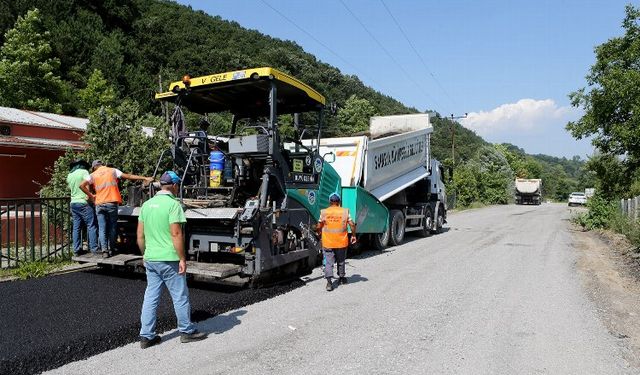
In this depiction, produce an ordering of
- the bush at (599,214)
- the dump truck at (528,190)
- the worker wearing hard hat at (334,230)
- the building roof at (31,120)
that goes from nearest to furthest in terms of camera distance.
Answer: the worker wearing hard hat at (334,230) < the building roof at (31,120) < the bush at (599,214) < the dump truck at (528,190)

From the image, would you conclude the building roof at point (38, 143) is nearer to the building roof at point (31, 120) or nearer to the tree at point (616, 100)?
the building roof at point (31, 120)

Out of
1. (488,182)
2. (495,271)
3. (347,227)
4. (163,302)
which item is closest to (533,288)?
(495,271)

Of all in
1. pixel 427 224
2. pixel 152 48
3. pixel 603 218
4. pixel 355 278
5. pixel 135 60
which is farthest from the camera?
pixel 152 48

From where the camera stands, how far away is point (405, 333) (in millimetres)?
4863

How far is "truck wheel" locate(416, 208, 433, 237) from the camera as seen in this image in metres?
13.4

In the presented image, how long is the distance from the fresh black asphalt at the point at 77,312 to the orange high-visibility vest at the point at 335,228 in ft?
2.51

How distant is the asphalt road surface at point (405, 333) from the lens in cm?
398

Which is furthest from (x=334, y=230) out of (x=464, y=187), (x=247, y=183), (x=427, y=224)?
(x=464, y=187)

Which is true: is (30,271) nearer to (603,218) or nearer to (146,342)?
(146,342)

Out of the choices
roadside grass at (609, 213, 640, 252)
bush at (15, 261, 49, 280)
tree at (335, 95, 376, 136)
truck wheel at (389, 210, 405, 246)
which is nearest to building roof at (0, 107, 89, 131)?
bush at (15, 261, 49, 280)

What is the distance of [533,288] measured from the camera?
700cm

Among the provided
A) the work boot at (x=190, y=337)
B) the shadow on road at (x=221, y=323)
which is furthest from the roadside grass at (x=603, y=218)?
the work boot at (x=190, y=337)

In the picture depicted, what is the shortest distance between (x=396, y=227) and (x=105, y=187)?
665cm

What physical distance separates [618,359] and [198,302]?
13.8 feet
